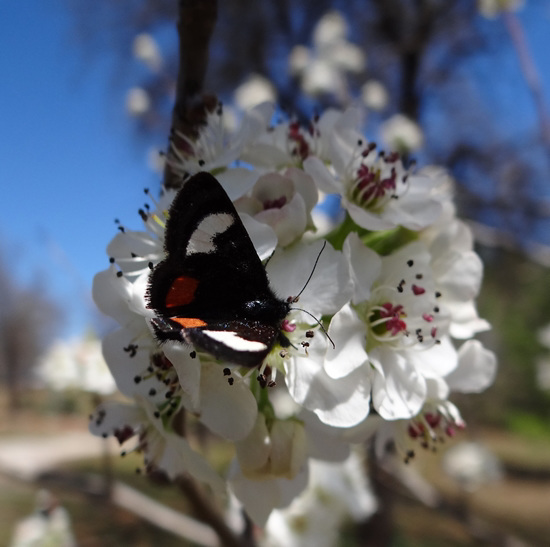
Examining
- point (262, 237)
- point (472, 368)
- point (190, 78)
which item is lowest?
point (472, 368)

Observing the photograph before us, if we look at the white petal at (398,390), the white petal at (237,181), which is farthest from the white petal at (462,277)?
the white petal at (237,181)

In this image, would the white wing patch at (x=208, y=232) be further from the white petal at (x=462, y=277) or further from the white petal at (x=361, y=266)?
the white petal at (x=462, y=277)

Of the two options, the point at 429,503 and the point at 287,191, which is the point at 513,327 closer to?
the point at 429,503

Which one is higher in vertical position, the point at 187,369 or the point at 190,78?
the point at 190,78

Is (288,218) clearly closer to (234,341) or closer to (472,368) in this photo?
(234,341)

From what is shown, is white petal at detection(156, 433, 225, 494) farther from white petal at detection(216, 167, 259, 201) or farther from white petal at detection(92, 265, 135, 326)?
white petal at detection(216, 167, 259, 201)

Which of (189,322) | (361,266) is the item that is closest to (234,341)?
(189,322)

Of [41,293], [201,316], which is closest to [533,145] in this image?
[201,316]

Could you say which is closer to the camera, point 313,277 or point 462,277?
point 313,277

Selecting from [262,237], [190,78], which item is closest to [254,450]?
[262,237]
